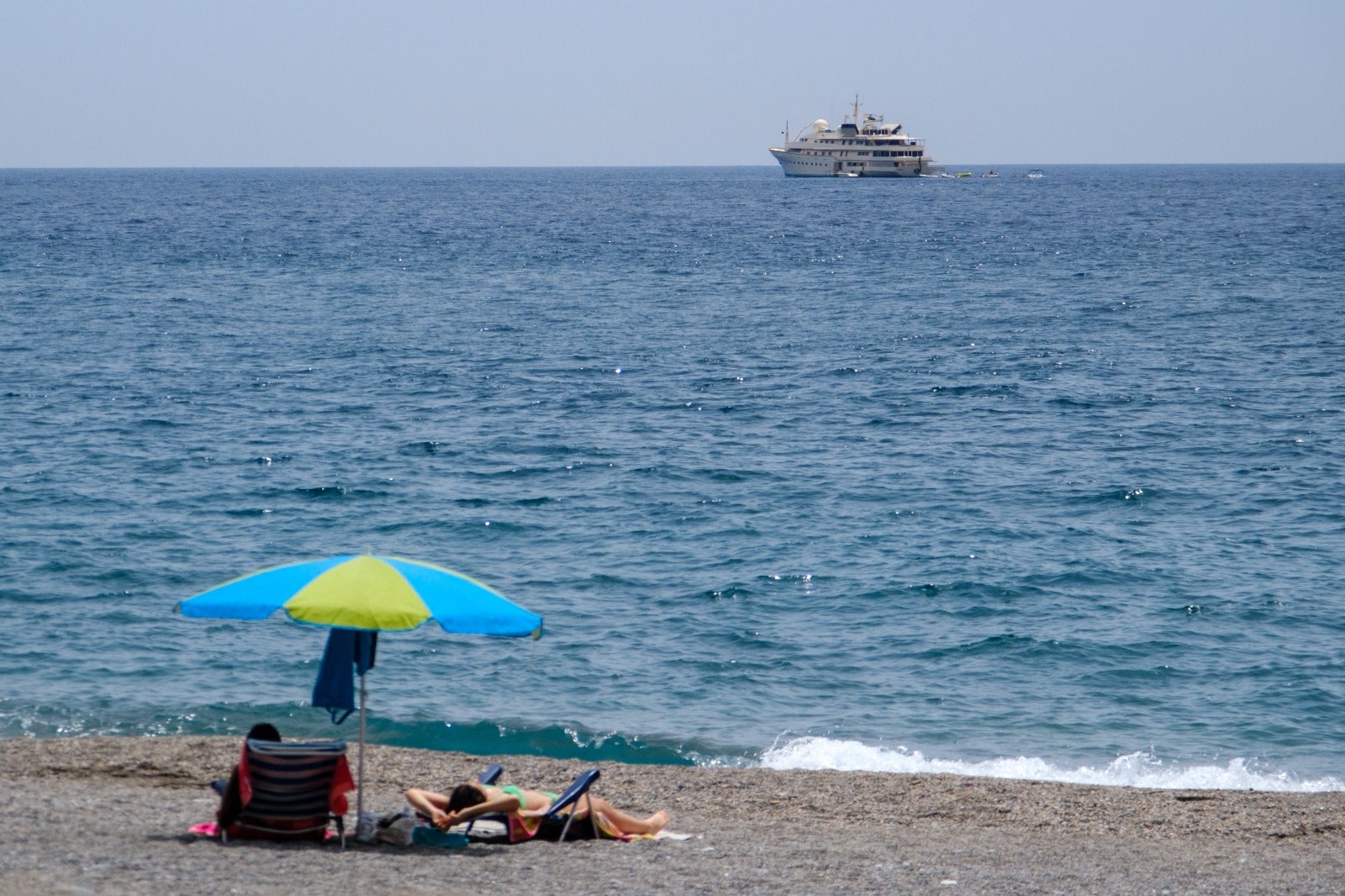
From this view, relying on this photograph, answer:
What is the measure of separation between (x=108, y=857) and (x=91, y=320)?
1772 inches

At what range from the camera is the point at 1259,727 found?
54.0 feet

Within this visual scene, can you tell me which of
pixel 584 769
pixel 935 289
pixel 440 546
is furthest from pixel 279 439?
pixel 935 289

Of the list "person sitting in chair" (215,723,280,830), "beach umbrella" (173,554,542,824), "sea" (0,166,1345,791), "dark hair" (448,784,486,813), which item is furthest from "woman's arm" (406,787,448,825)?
"sea" (0,166,1345,791)

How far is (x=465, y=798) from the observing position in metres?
10.3

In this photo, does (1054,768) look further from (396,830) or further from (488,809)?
(396,830)

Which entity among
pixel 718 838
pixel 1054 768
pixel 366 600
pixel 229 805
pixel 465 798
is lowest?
pixel 1054 768

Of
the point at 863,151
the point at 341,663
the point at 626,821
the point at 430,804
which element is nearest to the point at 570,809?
the point at 626,821

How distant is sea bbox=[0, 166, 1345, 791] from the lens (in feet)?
54.0

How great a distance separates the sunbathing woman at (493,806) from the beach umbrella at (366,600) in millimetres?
1405

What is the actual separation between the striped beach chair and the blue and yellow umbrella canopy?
1.00 metres

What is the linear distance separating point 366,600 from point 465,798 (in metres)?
1.90

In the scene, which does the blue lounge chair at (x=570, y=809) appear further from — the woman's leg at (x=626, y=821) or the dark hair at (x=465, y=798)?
the dark hair at (x=465, y=798)

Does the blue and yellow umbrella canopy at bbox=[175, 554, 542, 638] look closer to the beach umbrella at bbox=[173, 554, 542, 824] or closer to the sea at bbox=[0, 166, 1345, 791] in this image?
the beach umbrella at bbox=[173, 554, 542, 824]

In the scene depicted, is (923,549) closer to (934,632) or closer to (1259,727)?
(934,632)
